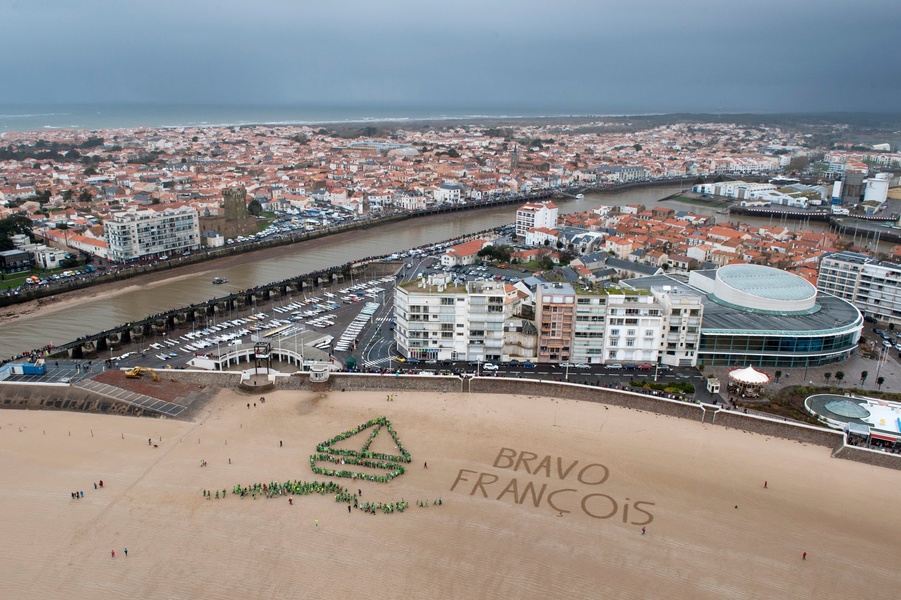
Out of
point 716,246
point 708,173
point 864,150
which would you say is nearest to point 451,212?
point 716,246

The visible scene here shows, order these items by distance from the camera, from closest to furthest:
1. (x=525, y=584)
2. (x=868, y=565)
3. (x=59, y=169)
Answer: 1. (x=525, y=584)
2. (x=868, y=565)
3. (x=59, y=169)

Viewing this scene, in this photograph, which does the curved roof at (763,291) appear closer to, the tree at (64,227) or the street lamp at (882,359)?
the street lamp at (882,359)

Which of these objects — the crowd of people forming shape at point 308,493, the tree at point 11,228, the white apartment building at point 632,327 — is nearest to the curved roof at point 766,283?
the white apartment building at point 632,327

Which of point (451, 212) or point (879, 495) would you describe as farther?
point (451, 212)

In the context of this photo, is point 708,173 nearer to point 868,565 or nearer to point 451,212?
point 451,212

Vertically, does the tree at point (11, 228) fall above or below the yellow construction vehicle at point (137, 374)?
above

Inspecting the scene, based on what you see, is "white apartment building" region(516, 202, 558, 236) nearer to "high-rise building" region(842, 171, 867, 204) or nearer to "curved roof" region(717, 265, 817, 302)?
"curved roof" region(717, 265, 817, 302)

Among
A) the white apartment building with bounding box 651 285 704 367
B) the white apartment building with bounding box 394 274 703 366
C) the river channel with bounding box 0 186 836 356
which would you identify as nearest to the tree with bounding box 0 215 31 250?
the river channel with bounding box 0 186 836 356
